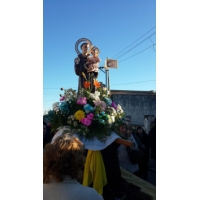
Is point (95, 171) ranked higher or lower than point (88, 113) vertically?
lower

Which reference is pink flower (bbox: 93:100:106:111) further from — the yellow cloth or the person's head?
the person's head

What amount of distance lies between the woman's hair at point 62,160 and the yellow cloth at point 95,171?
0.69m

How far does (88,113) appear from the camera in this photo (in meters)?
1.74

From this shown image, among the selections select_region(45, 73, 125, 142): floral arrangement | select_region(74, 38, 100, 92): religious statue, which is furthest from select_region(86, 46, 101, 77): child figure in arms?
select_region(45, 73, 125, 142): floral arrangement

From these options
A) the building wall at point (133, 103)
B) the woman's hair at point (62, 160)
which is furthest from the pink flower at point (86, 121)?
the building wall at point (133, 103)

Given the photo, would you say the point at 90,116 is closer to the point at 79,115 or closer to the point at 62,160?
the point at 79,115

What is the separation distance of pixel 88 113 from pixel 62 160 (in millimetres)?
752

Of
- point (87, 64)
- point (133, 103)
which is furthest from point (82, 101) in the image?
point (133, 103)

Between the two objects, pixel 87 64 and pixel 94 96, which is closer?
pixel 94 96

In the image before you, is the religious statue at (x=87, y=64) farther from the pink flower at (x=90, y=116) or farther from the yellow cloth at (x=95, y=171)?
the yellow cloth at (x=95, y=171)

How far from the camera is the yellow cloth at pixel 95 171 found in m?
1.69
